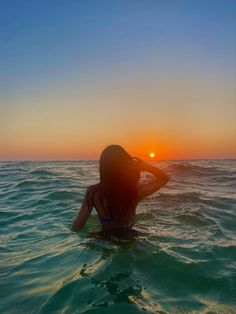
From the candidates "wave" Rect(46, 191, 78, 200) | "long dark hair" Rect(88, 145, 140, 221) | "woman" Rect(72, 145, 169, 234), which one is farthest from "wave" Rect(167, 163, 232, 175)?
"long dark hair" Rect(88, 145, 140, 221)

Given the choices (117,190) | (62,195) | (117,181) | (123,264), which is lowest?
(123,264)

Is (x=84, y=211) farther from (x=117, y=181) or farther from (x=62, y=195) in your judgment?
(x=62, y=195)

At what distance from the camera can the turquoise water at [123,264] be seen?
4355mm

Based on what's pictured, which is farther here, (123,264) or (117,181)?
(117,181)

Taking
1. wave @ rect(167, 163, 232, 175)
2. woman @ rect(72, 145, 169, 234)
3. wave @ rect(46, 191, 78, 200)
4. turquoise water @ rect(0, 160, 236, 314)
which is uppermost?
woman @ rect(72, 145, 169, 234)

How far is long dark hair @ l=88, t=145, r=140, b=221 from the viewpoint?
580 centimetres

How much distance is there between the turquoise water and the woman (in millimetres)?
365

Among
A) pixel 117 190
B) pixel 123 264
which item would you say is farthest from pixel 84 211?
pixel 123 264

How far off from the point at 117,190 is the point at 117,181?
0.19 metres

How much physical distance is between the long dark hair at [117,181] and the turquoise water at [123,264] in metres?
0.56

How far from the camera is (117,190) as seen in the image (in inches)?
238

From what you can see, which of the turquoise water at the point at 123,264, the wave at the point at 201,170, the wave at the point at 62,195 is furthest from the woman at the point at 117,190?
the wave at the point at 201,170

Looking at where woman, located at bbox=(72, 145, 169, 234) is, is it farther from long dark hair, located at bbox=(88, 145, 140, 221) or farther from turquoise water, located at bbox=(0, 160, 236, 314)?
turquoise water, located at bbox=(0, 160, 236, 314)

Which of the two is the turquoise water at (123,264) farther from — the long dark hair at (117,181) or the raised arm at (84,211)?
the long dark hair at (117,181)
